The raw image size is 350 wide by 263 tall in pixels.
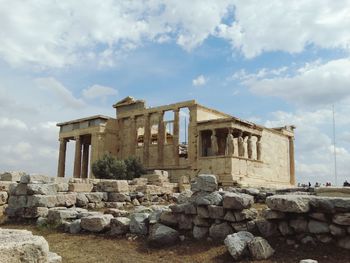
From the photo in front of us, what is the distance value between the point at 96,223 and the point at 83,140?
101 feet

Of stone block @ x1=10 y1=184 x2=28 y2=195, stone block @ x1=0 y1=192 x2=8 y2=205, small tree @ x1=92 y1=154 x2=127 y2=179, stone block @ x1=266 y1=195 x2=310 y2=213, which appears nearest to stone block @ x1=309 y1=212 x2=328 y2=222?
stone block @ x1=266 y1=195 x2=310 y2=213

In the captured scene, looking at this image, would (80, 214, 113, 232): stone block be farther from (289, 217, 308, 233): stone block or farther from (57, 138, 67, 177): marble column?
(57, 138, 67, 177): marble column

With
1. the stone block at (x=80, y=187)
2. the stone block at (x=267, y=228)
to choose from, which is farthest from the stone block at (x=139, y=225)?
the stone block at (x=80, y=187)

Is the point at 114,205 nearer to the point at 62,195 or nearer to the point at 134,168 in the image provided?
the point at 62,195

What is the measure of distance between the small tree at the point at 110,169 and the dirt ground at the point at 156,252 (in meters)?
20.5

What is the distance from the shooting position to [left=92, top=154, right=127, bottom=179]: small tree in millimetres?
30891

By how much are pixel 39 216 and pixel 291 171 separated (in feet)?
102

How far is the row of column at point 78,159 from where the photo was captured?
3894cm

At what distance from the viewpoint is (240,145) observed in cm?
3147

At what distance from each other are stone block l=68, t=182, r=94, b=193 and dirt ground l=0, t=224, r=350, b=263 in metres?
5.31

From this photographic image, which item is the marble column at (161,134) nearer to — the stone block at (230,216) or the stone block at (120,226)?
the stone block at (120,226)

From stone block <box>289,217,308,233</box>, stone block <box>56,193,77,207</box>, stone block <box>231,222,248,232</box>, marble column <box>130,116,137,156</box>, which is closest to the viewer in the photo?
stone block <box>289,217,308,233</box>

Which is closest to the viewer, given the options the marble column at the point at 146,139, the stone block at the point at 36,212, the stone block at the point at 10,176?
the stone block at the point at 36,212

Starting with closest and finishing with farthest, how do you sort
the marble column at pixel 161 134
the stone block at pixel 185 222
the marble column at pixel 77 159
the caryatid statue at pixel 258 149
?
the stone block at pixel 185 222, the caryatid statue at pixel 258 149, the marble column at pixel 161 134, the marble column at pixel 77 159
